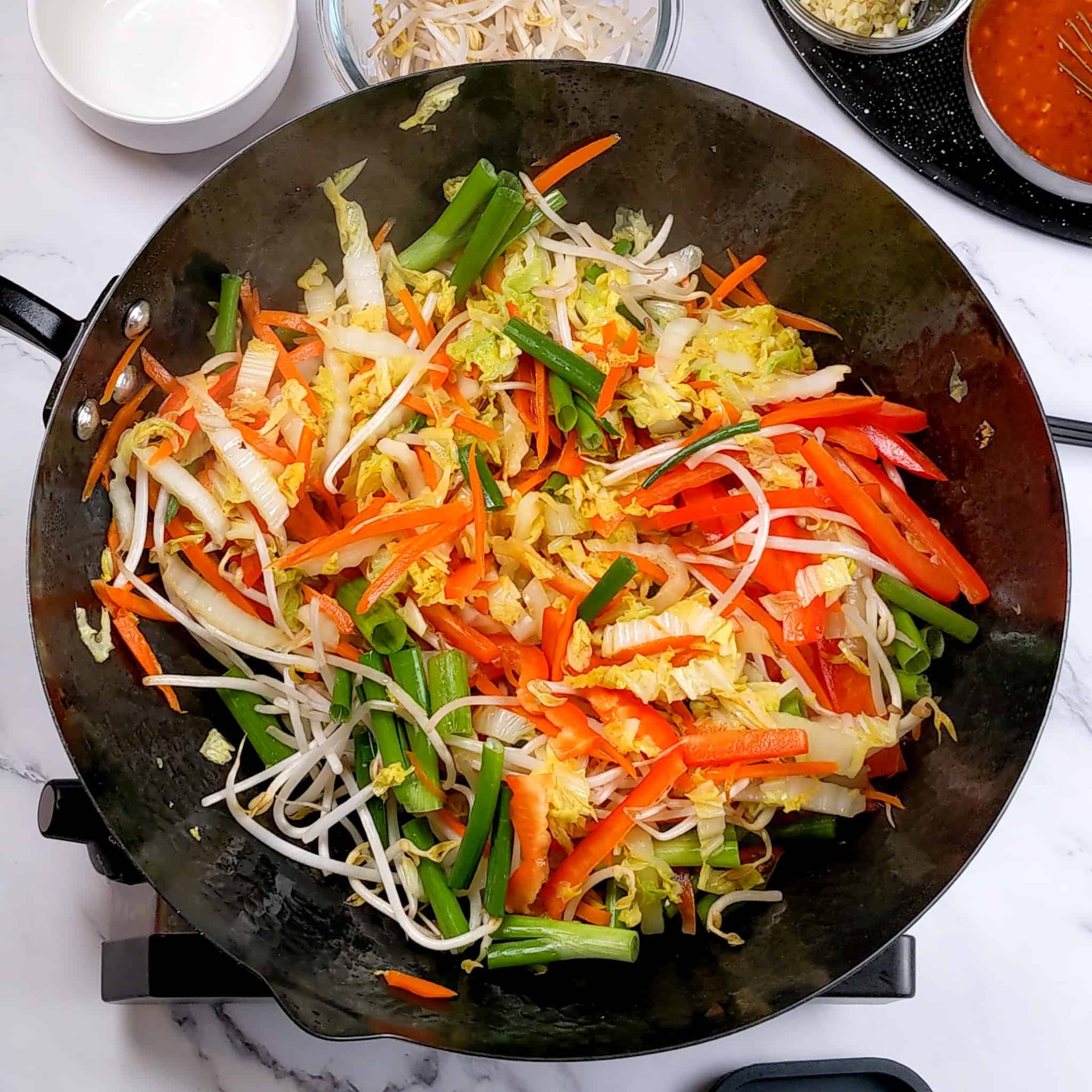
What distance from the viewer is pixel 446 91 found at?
1358 millimetres

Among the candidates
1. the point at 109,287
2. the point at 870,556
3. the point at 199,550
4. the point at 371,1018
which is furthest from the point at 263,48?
the point at 371,1018

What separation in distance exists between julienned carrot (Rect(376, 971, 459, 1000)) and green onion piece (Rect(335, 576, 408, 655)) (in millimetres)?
388

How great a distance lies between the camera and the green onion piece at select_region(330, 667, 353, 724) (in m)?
1.31

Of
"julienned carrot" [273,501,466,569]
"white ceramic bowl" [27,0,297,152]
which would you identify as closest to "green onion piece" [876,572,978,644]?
"julienned carrot" [273,501,466,569]

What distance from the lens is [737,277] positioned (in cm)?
150

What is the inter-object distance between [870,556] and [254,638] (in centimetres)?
83

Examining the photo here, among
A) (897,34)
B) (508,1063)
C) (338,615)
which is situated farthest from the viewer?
(897,34)

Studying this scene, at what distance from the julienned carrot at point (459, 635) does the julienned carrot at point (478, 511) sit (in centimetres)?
7

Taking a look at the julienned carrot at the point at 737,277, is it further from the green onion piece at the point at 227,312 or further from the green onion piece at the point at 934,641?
the green onion piece at the point at 227,312

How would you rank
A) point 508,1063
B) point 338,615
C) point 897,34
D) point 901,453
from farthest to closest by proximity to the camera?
point 897,34, point 508,1063, point 901,453, point 338,615

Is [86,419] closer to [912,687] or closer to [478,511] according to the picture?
[478,511]

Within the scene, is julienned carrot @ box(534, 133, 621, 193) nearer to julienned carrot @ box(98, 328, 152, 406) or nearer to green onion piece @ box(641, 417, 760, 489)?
green onion piece @ box(641, 417, 760, 489)

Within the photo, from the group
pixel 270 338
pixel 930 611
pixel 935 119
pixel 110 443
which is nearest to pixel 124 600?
pixel 110 443

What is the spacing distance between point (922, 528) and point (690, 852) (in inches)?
21.5
